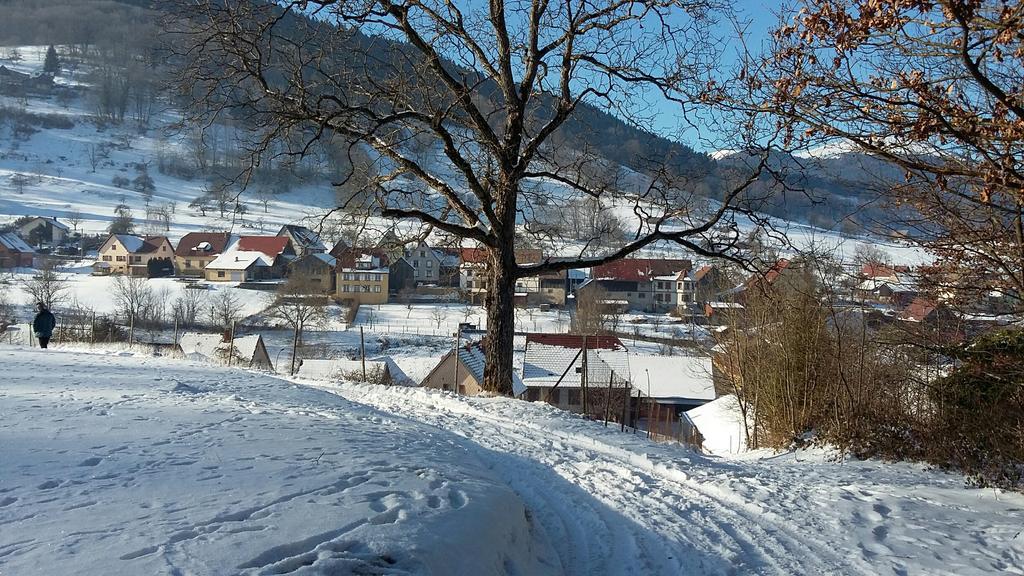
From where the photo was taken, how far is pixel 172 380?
421 inches

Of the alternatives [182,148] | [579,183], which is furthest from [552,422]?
[182,148]

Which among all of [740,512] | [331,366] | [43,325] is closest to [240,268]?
[331,366]

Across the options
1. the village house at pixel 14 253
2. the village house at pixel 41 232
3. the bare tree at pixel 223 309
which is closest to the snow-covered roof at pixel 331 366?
the bare tree at pixel 223 309

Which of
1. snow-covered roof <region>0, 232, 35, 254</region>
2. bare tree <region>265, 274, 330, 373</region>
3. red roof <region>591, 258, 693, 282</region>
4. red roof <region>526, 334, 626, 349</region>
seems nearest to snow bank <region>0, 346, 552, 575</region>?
red roof <region>526, 334, 626, 349</region>

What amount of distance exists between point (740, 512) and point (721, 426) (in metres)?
15.0

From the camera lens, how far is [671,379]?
34.8 meters

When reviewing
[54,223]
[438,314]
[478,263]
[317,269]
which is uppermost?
[54,223]

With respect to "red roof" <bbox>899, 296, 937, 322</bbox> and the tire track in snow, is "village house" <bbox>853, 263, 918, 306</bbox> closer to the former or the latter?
"red roof" <bbox>899, 296, 937, 322</bbox>

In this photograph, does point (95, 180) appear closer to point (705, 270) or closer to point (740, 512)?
point (705, 270)

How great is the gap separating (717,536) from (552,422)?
4.39 meters

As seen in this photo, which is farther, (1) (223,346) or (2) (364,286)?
(2) (364,286)

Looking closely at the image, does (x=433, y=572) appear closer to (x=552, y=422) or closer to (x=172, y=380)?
(x=552, y=422)

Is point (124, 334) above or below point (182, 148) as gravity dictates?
below

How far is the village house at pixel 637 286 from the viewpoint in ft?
194
